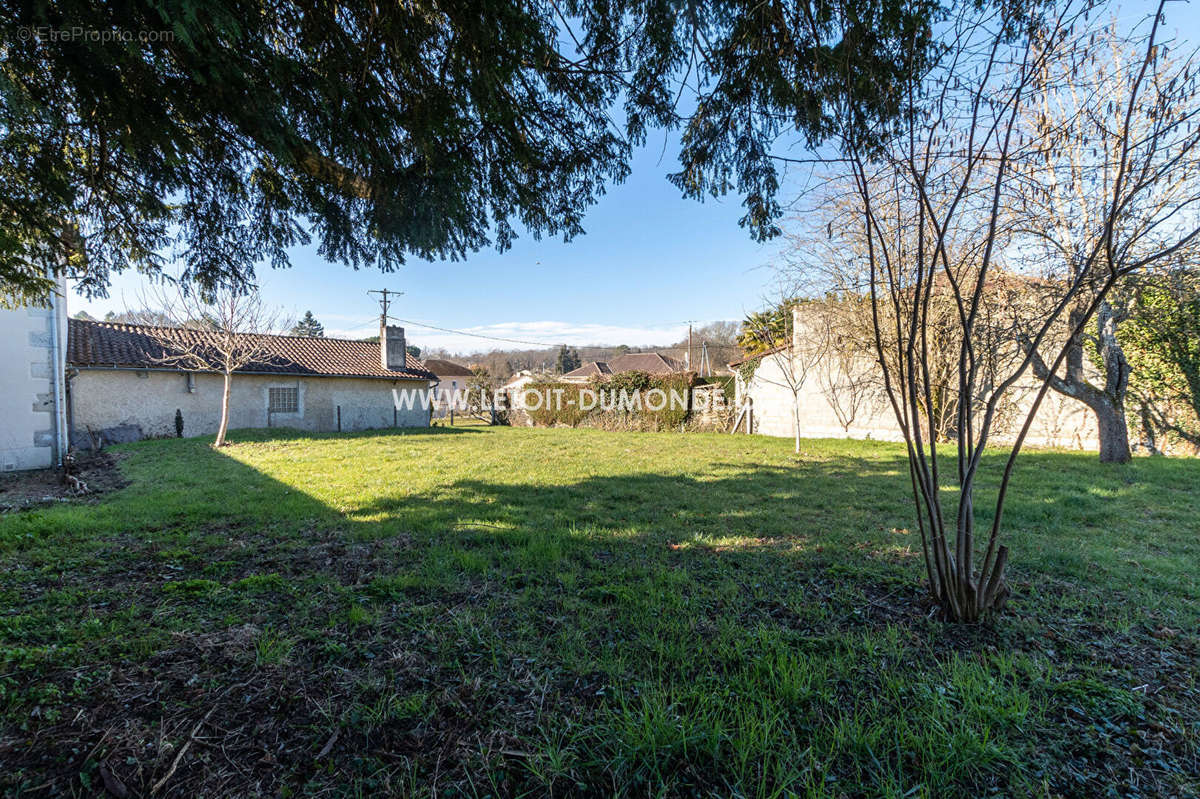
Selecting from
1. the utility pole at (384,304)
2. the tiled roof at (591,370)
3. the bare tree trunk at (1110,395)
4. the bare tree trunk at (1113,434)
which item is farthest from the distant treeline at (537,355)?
the bare tree trunk at (1113,434)

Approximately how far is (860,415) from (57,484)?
16293 millimetres

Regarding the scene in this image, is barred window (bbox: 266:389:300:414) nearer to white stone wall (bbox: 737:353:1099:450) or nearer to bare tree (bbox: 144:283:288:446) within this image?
bare tree (bbox: 144:283:288:446)

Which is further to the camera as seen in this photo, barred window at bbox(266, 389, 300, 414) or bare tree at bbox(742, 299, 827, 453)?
barred window at bbox(266, 389, 300, 414)

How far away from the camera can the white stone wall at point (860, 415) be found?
980 centimetres

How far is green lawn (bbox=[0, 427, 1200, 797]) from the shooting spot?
1508 mm

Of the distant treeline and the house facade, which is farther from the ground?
the distant treeline

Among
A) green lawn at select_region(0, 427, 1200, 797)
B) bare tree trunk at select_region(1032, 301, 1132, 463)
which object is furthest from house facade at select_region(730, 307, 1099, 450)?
green lawn at select_region(0, 427, 1200, 797)

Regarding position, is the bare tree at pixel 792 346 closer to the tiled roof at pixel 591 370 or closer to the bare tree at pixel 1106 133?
Result: the bare tree at pixel 1106 133

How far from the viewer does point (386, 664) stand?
2.07 m

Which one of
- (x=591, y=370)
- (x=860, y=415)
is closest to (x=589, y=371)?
(x=591, y=370)

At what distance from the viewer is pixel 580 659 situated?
214 cm

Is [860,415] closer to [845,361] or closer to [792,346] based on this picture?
[845,361]

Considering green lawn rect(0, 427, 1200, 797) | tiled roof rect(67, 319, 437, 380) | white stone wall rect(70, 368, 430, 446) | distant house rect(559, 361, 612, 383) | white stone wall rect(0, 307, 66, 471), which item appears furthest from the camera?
distant house rect(559, 361, 612, 383)

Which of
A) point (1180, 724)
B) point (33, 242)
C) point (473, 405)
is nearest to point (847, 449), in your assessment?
point (1180, 724)
